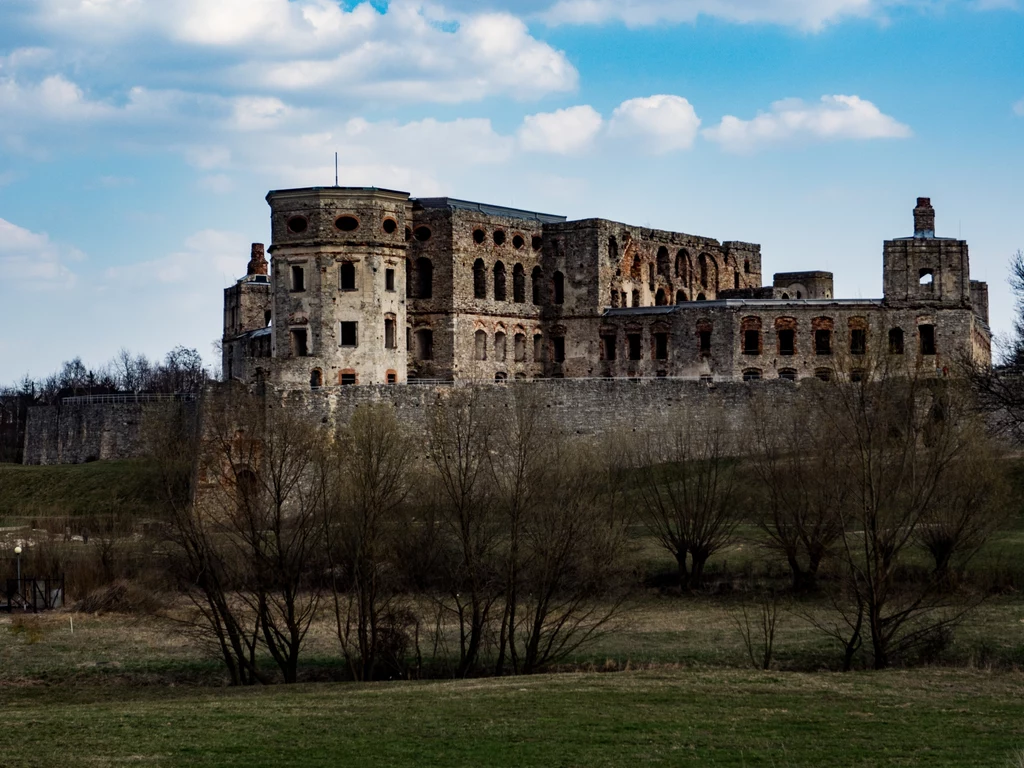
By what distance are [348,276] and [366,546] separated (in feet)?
90.4

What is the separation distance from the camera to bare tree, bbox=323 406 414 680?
34.0 m

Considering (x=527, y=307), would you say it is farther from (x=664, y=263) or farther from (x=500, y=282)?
(x=664, y=263)

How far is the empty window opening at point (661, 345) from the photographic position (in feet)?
226

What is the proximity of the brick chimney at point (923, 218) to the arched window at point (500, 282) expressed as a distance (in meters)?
18.3

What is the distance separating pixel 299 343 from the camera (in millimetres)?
61812

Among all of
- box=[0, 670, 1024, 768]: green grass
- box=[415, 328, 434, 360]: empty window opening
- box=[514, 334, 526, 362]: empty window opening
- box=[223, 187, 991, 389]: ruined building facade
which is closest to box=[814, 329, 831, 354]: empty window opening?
box=[223, 187, 991, 389]: ruined building facade

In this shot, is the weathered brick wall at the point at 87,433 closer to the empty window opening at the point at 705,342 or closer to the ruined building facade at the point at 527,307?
the ruined building facade at the point at 527,307

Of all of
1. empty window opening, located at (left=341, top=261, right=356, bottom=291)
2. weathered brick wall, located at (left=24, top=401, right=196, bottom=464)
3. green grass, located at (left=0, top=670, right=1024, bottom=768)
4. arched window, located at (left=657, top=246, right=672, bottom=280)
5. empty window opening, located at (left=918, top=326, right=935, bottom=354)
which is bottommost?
green grass, located at (left=0, top=670, right=1024, bottom=768)

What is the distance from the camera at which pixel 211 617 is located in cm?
3497

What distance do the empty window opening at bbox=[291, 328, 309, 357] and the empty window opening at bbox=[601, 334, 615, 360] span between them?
14798 mm

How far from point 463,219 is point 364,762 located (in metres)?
46.8

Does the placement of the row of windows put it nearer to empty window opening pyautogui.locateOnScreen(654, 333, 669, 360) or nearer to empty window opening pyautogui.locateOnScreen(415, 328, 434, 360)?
empty window opening pyautogui.locateOnScreen(415, 328, 434, 360)

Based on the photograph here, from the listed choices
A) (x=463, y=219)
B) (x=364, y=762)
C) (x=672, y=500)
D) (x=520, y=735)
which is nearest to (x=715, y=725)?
(x=520, y=735)

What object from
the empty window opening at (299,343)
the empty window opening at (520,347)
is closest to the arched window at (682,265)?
the empty window opening at (520,347)
